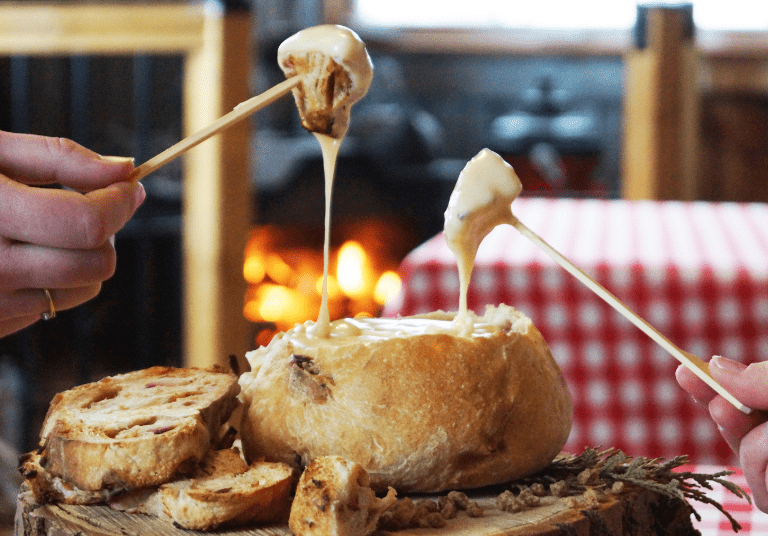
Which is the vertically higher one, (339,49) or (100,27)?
(100,27)

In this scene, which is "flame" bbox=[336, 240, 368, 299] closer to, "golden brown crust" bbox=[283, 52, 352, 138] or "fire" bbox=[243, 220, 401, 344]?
"fire" bbox=[243, 220, 401, 344]

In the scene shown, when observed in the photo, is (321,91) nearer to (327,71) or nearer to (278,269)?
(327,71)

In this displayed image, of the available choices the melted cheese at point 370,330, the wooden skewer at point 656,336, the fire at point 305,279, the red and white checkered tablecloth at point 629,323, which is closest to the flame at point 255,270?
the fire at point 305,279

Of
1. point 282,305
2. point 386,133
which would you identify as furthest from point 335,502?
point 386,133

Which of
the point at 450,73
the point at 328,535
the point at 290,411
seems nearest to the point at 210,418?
the point at 290,411

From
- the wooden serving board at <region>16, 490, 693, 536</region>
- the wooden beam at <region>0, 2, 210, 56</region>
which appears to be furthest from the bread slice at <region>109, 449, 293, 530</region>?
the wooden beam at <region>0, 2, 210, 56</region>

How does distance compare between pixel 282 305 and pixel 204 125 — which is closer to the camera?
pixel 204 125
